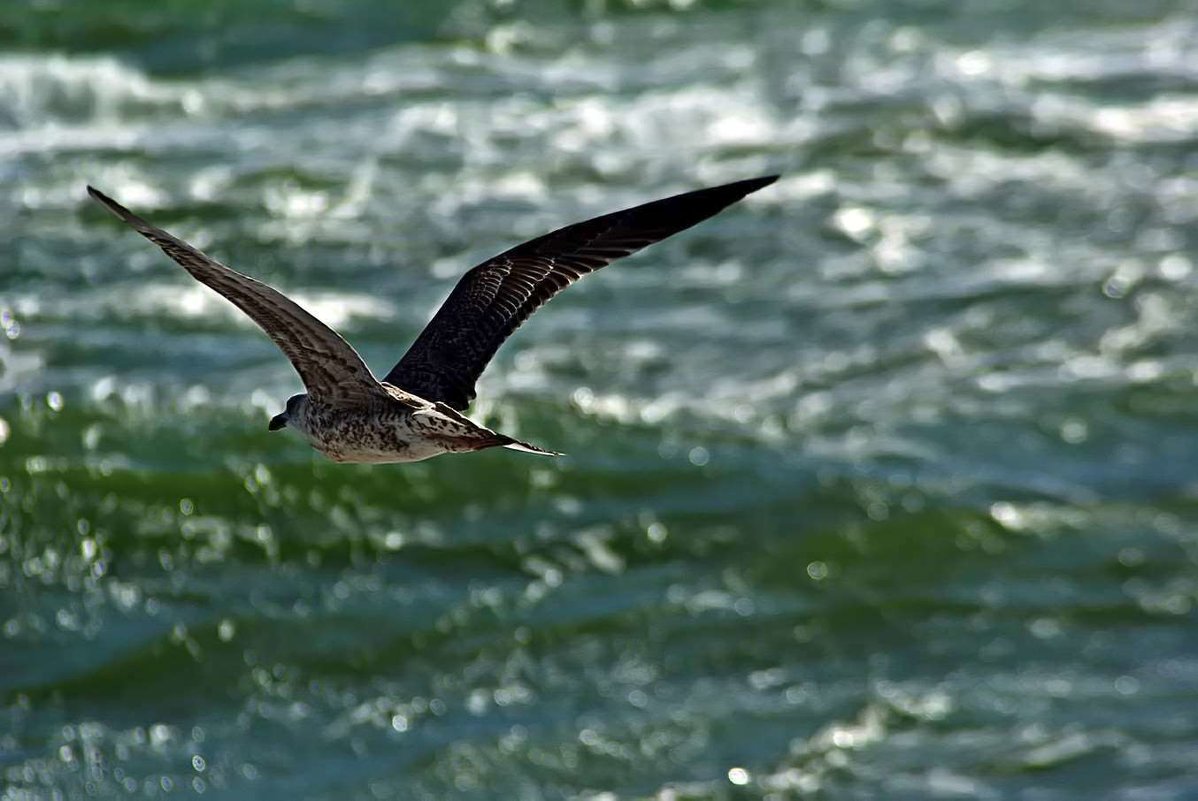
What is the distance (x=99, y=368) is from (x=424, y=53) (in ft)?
20.2

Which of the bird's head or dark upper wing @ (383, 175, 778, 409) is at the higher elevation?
dark upper wing @ (383, 175, 778, 409)

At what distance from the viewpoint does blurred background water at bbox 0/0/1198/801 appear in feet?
25.9

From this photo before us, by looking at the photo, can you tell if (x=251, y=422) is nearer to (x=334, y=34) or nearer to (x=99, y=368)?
(x=99, y=368)

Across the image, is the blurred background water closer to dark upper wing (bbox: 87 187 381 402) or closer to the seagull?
the seagull

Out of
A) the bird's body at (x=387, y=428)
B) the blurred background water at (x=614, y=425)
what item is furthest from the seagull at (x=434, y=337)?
the blurred background water at (x=614, y=425)

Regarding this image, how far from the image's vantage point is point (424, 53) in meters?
15.7

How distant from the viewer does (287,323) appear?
4.69m

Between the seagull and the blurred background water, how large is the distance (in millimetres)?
2443

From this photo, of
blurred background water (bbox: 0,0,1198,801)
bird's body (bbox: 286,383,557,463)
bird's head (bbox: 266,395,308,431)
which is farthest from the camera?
blurred background water (bbox: 0,0,1198,801)

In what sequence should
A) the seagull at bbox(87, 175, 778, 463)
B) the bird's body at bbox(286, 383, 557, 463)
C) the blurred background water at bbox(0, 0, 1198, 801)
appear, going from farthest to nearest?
the blurred background water at bbox(0, 0, 1198, 801) → the bird's body at bbox(286, 383, 557, 463) → the seagull at bbox(87, 175, 778, 463)

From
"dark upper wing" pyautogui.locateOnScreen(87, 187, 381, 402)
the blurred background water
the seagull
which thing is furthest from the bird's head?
the blurred background water

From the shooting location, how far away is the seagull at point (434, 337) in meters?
4.55

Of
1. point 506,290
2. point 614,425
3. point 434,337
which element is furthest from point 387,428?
point 614,425

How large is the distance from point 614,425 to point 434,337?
4.63 metres
